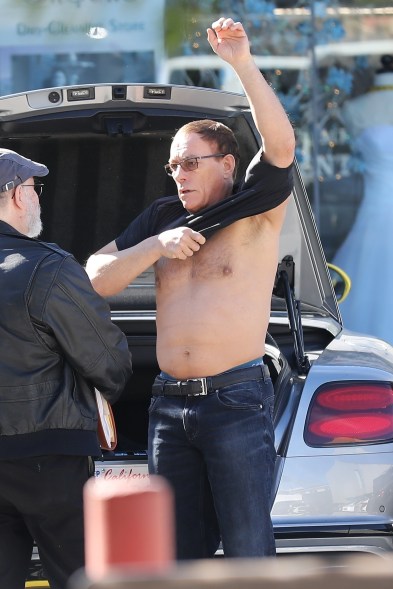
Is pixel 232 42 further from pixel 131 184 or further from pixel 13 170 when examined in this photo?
pixel 131 184

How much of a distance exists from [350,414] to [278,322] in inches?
31.1

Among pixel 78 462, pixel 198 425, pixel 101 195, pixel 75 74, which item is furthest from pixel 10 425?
pixel 75 74

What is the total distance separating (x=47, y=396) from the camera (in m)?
3.17

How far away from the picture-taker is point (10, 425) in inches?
124

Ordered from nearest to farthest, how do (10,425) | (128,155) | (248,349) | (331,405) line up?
(10,425)
(248,349)
(331,405)
(128,155)

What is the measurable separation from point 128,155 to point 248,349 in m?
1.90

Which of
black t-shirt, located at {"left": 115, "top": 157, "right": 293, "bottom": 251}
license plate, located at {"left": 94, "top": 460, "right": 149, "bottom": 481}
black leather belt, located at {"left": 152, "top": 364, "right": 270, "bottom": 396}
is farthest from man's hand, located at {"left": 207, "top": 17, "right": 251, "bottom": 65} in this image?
license plate, located at {"left": 94, "top": 460, "right": 149, "bottom": 481}

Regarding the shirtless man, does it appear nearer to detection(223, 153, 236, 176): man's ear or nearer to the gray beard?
Result: detection(223, 153, 236, 176): man's ear

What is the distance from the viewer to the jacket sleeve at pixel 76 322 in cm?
315

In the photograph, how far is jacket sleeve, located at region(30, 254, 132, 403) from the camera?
10.3 ft

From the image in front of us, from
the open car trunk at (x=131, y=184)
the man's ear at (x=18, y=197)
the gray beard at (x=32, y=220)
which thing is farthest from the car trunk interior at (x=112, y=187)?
the man's ear at (x=18, y=197)

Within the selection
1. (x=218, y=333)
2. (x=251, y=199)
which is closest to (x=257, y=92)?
(x=251, y=199)

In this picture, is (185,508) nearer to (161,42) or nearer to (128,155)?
(128,155)

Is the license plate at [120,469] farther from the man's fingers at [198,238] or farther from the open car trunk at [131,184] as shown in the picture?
the man's fingers at [198,238]
